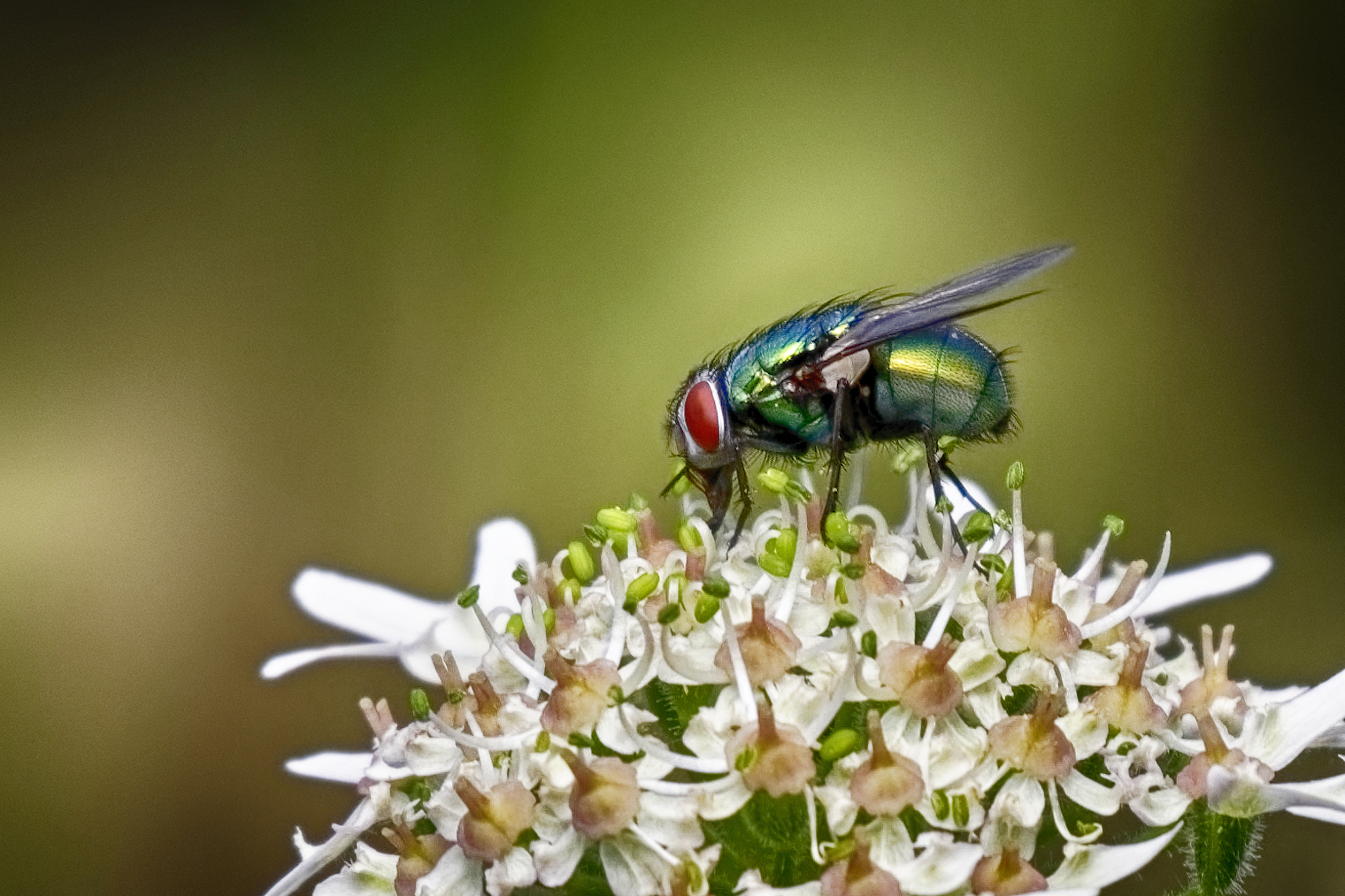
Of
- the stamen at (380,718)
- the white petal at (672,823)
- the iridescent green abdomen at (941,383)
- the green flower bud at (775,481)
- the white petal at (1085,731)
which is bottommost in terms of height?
the white petal at (1085,731)

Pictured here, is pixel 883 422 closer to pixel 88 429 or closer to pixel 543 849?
pixel 543 849

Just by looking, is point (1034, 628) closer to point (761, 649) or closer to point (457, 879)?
point (761, 649)

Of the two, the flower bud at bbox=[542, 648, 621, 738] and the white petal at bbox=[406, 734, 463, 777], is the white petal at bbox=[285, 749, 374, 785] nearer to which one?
the white petal at bbox=[406, 734, 463, 777]

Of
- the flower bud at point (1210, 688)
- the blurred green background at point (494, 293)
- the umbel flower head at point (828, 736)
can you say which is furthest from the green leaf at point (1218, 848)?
the blurred green background at point (494, 293)

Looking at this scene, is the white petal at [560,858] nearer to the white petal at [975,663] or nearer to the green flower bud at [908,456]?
the white petal at [975,663]

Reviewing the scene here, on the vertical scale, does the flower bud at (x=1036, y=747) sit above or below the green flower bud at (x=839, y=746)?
below

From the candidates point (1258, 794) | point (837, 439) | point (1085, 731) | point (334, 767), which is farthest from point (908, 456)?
point (334, 767)

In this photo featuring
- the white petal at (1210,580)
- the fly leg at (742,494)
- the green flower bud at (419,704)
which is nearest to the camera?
the green flower bud at (419,704)
